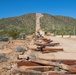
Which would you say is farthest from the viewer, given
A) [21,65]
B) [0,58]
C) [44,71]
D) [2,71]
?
[0,58]

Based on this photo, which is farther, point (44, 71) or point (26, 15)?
point (26, 15)

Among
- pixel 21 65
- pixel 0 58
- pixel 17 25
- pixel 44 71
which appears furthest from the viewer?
pixel 17 25

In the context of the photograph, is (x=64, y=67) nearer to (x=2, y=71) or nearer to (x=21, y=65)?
(x=21, y=65)

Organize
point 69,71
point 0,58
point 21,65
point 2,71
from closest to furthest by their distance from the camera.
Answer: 1. point 69,71
2. point 21,65
3. point 2,71
4. point 0,58

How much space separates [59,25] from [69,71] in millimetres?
105401

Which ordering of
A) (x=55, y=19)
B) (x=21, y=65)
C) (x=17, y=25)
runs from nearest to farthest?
(x=21, y=65) < (x=17, y=25) < (x=55, y=19)

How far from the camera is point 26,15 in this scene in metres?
121

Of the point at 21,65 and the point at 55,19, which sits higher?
the point at 55,19

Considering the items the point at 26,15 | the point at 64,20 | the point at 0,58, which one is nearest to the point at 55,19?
the point at 64,20

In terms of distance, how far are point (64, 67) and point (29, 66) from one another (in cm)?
90

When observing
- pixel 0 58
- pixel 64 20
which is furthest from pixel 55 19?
pixel 0 58

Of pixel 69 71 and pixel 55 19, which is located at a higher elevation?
pixel 55 19

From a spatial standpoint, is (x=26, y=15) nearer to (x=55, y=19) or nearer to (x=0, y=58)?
(x=55, y=19)

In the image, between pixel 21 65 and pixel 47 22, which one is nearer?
pixel 21 65
